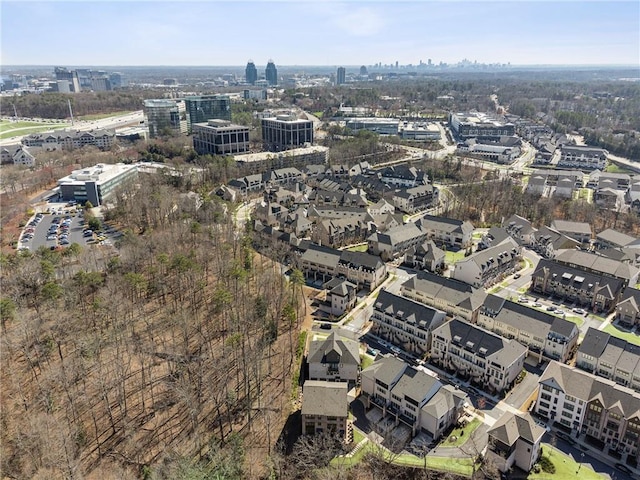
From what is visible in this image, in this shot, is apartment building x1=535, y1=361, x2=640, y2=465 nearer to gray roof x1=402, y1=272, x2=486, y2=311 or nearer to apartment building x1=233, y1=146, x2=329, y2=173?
gray roof x1=402, y1=272, x2=486, y2=311

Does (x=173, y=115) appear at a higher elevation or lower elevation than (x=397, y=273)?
higher

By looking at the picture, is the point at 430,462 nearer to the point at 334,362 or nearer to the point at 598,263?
the point at 334,362

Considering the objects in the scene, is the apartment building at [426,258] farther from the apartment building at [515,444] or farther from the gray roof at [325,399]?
the apartment building at [515,444]

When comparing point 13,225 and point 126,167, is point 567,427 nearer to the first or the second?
point 13,225

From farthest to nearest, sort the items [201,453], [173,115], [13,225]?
1. [173,115]
2. [13,225]
3. [201,453]

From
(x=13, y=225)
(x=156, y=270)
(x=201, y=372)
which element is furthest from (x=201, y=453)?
(x=13, y=225)

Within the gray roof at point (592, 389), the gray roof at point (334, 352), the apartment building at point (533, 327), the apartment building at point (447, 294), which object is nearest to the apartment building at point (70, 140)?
the apartment building at point (447, 294)

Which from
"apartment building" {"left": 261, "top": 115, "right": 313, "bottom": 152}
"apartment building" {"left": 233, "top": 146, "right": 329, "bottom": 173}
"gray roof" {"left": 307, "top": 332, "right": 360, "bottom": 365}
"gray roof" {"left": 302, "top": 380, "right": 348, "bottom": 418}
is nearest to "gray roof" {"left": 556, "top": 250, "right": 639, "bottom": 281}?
"gray roof" {"left": 307, "top": 332, "right": 360, "bottom": 365}
